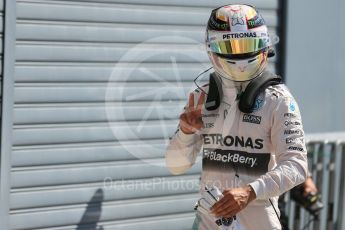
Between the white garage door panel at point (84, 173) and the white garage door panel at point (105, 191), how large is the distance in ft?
0.13

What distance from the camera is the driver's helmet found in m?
3.74

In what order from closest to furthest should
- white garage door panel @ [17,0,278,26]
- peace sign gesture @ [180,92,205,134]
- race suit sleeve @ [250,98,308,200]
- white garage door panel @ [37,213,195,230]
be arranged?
race suit sleeve @ [250,98,308,200], peace sign gesture @ [180,92,205,134], white garage door panel @ [17,0,278,26], white garage door panel @ [37,213,195,230]

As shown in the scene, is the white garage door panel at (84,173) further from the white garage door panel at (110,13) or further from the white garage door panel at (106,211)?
the white garage door panel at (110,13)

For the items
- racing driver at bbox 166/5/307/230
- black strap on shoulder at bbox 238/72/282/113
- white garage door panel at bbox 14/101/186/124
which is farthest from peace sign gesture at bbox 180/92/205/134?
white garage door panel at bbox 14/101/186/124

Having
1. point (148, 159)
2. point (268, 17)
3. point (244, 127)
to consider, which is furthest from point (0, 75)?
point (268, 17)

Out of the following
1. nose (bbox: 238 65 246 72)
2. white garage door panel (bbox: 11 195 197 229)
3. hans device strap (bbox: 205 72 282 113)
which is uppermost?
nose (bbox: 238 65 246 72)

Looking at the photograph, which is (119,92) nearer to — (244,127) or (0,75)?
(0,75)

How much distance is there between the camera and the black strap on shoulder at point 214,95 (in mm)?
3908

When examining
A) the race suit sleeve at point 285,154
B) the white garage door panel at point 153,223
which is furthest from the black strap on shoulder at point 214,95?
the white garage door panel at point 153,223

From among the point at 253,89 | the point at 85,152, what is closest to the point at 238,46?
the point at 253,89

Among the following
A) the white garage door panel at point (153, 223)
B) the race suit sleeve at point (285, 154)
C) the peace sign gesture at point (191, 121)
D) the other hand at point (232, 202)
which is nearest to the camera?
the other hand at point (232, 202)

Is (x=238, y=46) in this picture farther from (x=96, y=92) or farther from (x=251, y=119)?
(x=96, y=92)

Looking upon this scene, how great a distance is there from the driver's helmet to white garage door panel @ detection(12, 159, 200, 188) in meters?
1.81

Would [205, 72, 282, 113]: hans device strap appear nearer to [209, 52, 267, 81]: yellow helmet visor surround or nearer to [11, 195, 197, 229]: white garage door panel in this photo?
[209, 52, 267, 81]: yellow helmet visor surround
